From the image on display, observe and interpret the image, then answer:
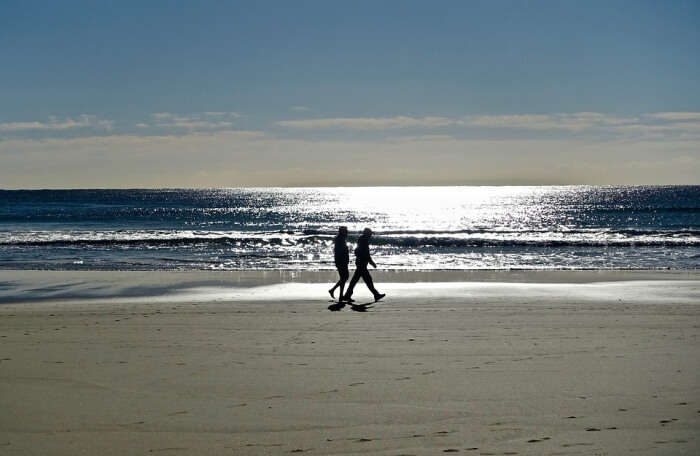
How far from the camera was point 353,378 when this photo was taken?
6.74 meters

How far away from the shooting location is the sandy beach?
505cm

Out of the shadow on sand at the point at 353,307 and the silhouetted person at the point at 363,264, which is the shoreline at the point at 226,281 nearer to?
the silhouetted person at the point at 363,264

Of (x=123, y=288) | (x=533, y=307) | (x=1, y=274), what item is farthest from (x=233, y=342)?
(x=1, y=274)

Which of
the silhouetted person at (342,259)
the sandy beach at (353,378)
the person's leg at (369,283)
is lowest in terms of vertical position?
the sandy beach at (353,378)

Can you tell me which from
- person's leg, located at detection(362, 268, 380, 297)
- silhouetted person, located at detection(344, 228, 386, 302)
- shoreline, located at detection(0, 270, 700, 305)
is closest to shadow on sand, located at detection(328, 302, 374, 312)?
person's leg, located at detection(362, 268, 380, 297)

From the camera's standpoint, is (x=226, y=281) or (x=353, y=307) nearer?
(x=353, y=307)

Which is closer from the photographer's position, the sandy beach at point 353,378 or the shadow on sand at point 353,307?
the sandy beach at point 353,378

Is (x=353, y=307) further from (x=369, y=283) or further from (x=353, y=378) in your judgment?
(x=353, y=378)

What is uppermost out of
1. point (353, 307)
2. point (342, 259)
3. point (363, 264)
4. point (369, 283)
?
point (342, 259)

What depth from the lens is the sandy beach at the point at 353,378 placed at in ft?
16.6

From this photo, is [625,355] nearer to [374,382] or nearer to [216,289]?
[374,382]

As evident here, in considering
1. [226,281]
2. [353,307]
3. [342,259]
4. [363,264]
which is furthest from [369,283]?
[226,281]

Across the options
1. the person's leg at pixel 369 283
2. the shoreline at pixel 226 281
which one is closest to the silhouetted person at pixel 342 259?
the person's leg at pixel 369 283

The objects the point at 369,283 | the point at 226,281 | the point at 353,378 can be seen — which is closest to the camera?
the point at 353,378
